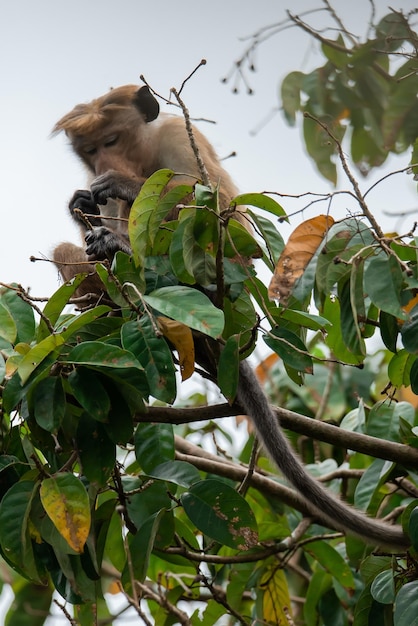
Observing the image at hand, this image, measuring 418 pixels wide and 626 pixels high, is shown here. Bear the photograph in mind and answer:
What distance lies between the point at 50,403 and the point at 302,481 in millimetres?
935

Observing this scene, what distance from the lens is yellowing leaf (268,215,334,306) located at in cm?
218

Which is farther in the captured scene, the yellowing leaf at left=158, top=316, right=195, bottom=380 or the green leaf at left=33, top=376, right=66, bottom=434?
the yellowing leaf at left=158, top=316, right=195, bottom=380

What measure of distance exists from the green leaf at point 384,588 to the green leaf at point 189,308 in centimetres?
85

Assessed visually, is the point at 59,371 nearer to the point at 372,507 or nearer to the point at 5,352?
the point at 5,352

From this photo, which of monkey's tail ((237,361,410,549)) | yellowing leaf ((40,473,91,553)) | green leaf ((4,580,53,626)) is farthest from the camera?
green leaf ((4,580,53,626))

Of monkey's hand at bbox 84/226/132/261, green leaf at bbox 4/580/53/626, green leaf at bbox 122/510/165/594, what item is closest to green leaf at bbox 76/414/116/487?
green leaf at bbox 122/510/165/594

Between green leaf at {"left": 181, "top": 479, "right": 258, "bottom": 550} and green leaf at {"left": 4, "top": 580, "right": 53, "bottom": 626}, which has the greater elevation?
green leaf at {"left": 181, "top": 479, "right": 258, "bottom": 550}

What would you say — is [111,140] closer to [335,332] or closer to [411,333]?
[335,332]

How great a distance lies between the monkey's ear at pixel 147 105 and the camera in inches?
163

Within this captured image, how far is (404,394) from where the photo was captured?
12.8ft

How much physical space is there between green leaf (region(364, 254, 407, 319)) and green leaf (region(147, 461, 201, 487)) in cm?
65

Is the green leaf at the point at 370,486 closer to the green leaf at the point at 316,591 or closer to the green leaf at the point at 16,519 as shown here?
the green leaf at the point at 316,591

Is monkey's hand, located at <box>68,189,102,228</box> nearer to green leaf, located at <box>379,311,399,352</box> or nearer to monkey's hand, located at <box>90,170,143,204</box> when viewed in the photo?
monkey's hand, located at <box>90,170,143,204</box>

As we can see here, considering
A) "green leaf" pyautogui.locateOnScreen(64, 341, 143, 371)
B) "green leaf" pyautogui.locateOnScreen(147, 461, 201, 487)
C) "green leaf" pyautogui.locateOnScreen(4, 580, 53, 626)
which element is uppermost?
"green leaf" pyautogui.locateOnScreen(64, 341, 143, 371)
